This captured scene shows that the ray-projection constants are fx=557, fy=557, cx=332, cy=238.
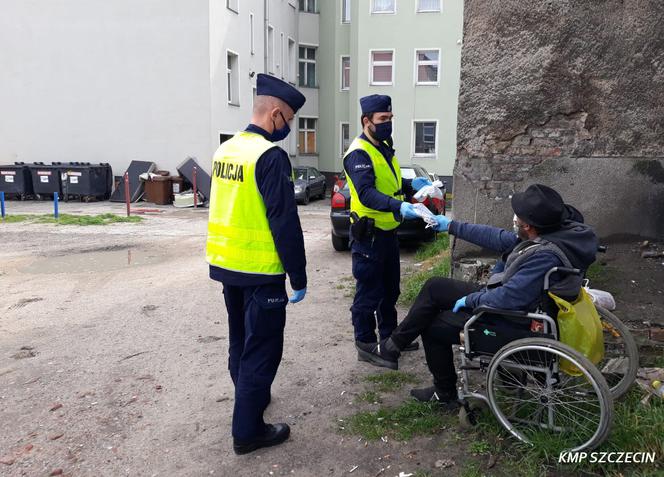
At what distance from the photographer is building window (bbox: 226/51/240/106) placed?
794 inches

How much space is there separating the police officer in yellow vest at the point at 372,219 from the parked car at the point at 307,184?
14.4m

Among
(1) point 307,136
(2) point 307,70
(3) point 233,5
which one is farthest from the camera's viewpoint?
(2) point 307,70

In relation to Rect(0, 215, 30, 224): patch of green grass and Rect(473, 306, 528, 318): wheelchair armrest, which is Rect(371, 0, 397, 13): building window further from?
Rect(473, 306, 528, 318): wheelchair armrest

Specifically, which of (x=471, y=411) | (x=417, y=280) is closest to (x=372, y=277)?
(x=471, y=411)

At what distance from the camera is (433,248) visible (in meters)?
8.62

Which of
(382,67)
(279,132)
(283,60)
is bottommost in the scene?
(279,132)

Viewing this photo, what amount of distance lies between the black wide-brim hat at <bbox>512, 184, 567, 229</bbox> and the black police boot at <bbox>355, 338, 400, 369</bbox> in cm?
136

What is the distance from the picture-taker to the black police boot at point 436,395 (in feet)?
11.3

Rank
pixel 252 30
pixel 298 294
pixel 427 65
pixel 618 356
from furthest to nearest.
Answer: pixel 427 65
pixel 252 30
pixel 618 356
pixel 298 294

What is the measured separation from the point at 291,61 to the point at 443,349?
24.4 metres

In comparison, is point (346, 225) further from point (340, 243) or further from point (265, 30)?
point (265, 30)

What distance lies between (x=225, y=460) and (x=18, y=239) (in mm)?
9404

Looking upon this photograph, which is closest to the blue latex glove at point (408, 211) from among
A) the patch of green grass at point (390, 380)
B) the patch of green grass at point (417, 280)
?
the patch of green grass at point (390, 380)

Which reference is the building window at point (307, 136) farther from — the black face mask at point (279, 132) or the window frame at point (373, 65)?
the black face mask at point (279, 132)
